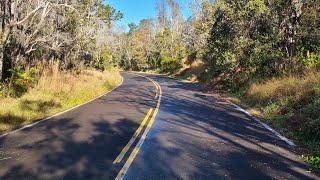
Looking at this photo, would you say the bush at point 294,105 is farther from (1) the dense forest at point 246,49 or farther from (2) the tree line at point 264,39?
(2) the tree line at point 264,39

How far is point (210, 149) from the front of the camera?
977 cm

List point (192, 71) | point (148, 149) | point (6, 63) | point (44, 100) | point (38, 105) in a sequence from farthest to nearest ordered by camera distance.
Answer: point (192, 71)
point (6, 63)
point (44, 100)
point (38, 105)
point (148, 149)

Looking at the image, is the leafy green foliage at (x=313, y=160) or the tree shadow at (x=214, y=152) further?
the leafy green foliage at (x=313, y=160)

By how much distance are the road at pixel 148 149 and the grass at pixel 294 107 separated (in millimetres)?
572

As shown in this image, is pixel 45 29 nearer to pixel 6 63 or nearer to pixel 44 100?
pixel 6 63

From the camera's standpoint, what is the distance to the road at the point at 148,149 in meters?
Result: 7.83

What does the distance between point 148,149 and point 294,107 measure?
6.85m

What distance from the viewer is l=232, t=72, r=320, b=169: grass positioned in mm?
10781

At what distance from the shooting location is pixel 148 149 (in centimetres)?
968

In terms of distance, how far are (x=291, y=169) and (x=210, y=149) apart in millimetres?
2017

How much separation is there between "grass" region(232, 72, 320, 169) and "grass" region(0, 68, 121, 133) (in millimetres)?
7715

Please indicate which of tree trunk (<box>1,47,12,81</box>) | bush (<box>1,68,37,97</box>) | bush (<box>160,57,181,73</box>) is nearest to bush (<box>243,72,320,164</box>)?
bush (<box>1,68,37,97</box>)

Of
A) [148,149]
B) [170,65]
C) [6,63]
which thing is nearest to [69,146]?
[148,149]

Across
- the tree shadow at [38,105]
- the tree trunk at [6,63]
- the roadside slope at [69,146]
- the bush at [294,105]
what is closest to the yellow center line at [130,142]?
the roadside slope at [69,146]
